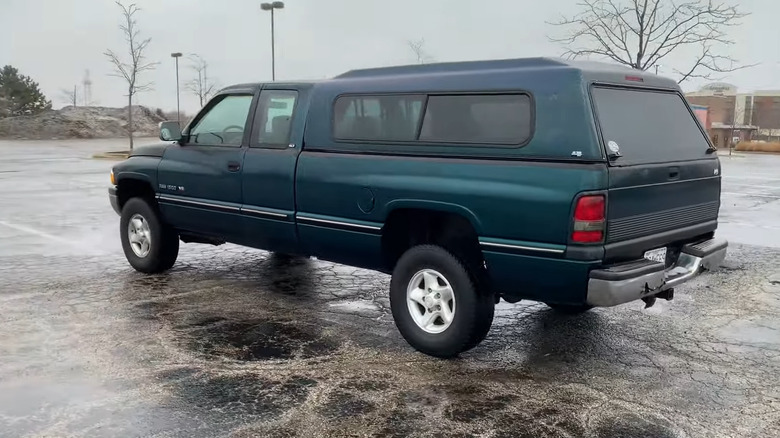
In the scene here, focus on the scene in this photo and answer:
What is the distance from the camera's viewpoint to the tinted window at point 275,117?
5.77 meters

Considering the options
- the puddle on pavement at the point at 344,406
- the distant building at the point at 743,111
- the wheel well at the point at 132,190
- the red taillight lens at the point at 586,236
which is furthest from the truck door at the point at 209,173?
the distant building at the point at 743,111

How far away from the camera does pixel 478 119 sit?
15.0 ft

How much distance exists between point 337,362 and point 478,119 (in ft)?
6.14

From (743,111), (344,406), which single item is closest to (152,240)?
(344,406)

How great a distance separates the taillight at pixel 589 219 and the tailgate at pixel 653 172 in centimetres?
7

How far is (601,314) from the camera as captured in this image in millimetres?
5875

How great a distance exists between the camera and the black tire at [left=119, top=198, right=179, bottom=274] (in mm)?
6977

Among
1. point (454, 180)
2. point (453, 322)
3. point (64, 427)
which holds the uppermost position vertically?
point (454, 180)

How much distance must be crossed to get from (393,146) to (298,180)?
3.09 feet

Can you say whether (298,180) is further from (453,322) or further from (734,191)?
(734,191)

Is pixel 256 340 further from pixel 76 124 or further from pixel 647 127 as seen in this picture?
pixel 76 124

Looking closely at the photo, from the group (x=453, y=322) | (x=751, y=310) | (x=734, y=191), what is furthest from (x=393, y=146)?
(x=734, y=191)

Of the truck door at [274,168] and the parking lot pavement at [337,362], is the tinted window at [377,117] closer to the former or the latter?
the truck door at [274,168]

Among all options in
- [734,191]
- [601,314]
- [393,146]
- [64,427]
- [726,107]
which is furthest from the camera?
[726,107]
